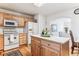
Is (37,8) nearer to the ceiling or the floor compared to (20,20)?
nearer to the ceiling

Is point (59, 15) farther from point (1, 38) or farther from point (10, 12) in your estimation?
point (1, 38)

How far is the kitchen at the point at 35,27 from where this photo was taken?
1102 millimetres

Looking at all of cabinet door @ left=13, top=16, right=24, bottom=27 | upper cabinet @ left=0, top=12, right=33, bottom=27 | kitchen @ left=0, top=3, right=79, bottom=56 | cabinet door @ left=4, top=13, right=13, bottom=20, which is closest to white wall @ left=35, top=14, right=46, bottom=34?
kitchen @ left=0, top=3, right=79, bottom=56

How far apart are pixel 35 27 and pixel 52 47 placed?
1.19 feet

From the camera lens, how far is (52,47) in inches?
46.0

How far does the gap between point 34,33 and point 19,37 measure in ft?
0.72

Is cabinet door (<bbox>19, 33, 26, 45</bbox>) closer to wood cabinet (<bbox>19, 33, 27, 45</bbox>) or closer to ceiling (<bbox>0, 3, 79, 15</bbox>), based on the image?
wood cabinet (<bbox>19, 33, 27, 45</bbox>)

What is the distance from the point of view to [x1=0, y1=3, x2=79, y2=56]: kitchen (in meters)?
1.10

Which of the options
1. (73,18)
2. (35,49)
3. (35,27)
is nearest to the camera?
(73,18)

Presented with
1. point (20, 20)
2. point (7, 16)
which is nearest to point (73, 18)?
point (20, 20)

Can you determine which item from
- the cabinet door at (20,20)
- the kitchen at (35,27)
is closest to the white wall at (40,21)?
the kitchen at (35,27)

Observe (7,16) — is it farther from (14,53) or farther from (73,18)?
(73,18)

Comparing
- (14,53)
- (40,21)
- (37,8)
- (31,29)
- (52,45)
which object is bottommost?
(14,53)

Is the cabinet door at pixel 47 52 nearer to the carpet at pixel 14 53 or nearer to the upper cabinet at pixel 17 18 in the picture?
the carpet at pixel 14 53
